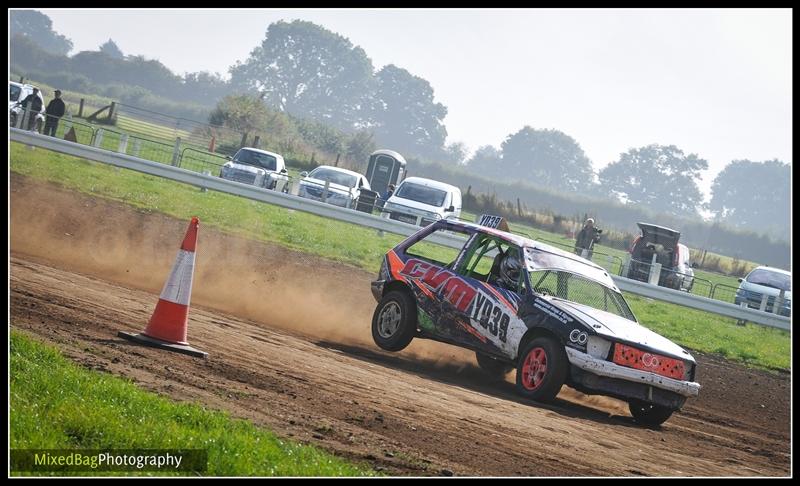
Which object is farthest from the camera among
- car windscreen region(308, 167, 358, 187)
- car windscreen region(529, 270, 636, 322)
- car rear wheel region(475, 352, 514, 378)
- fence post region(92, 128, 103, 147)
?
car windscreen region(308, 167, 358, 187)

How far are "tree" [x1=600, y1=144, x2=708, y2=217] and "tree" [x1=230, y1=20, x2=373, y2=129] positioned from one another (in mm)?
35398

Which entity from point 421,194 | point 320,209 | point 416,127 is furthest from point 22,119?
point 416,127

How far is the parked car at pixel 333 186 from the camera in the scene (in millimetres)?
28625

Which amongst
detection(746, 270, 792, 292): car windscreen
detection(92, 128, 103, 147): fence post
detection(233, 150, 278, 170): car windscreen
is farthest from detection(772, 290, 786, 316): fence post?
detection(92, 128, 103, 147): fence post

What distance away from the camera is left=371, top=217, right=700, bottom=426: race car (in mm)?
10422

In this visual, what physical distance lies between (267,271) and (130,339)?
9404mm

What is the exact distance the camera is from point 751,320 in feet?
72.0

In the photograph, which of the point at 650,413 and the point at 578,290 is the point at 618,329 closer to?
the point at 650,413

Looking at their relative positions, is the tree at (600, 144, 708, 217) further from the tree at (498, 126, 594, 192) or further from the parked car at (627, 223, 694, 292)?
the parked car at (627, 223, 694, 292)

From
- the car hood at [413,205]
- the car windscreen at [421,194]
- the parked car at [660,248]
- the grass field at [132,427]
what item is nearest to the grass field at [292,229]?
the car hood at [413,205]

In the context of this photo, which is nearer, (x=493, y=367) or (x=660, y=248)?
(x=493, y=367)

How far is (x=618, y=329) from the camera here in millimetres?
10750

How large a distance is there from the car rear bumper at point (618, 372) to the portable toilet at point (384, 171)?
3902 cm

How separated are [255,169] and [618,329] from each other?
855 inches
